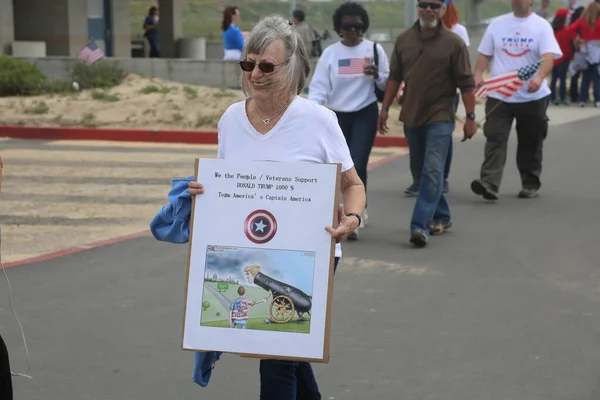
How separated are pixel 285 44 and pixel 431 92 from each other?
4.79 m

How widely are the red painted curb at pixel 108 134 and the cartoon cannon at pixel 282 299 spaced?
12.9m

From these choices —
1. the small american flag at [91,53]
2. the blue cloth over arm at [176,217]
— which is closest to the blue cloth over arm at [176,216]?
the blue cloth over arm at [176,217]

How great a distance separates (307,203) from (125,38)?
26.5 m

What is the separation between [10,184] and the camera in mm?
12109

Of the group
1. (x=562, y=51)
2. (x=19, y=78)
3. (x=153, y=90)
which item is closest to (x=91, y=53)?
(x=19, y=78)

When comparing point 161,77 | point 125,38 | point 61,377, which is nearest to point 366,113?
point 61,377

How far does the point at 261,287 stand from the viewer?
3744 mm

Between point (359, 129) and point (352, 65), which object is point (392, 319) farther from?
point (352, 65)

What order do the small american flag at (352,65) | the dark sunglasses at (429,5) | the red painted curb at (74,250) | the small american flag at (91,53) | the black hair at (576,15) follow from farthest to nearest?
the black hair at (576,15)
the small american flag at (91,53)
the small american flag at (352,65)
the dark sunglasses at (429,5)
the red painted curb at (74,250)

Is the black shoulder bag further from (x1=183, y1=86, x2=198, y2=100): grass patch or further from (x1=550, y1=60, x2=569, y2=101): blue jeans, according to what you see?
(x1=550, y1=60, x2=569, y2=101): blue jeans

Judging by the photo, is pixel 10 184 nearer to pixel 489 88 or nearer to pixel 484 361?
pixel 489 88

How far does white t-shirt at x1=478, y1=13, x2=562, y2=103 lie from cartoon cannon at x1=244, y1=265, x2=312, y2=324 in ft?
23.8

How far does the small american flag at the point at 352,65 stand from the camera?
29.5 ft

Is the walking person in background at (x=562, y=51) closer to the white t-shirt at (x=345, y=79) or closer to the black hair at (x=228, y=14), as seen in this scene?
the black hair at (x=228, y=14)
